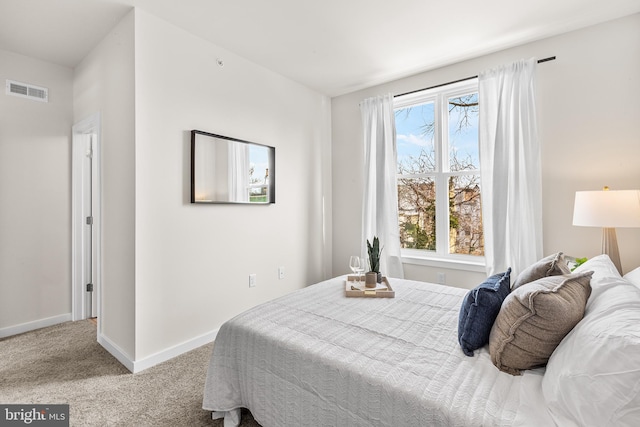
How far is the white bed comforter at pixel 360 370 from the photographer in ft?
3.32

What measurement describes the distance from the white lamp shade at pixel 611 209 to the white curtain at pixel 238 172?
2644mm

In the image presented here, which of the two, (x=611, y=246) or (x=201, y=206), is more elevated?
(x=201, y=206)

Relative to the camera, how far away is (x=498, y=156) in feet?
9.07

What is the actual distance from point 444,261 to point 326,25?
2.42 metres

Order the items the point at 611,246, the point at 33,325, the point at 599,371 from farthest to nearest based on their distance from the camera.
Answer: the point at 33,325 → the point at 611,246 → the point at 599,371

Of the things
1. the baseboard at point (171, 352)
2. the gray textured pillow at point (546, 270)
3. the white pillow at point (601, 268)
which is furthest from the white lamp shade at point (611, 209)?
the baseboard at point (171, 352)

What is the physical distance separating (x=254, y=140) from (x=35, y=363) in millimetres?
2491

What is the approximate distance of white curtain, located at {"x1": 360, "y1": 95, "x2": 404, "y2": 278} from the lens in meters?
3.42

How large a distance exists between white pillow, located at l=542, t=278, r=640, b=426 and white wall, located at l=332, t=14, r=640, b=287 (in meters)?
1.82

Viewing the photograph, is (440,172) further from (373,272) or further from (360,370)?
(360,370)

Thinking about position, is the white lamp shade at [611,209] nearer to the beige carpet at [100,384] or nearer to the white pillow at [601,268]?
the white pillow at [601,268]

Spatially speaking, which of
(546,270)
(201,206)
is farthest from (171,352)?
(546,270)

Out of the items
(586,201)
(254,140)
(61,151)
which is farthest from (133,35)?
(586,201)

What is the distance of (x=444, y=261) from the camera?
3189 millimetres
